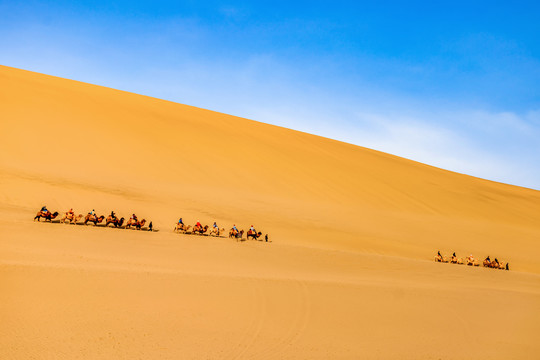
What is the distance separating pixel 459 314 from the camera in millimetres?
8680

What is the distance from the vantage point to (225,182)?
22312 mm

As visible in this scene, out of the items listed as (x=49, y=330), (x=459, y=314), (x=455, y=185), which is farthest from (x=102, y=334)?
(x=455, y=185)

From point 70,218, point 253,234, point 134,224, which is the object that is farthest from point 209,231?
point 70,218

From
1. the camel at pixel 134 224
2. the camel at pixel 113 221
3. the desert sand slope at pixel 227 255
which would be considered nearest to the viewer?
the desert sand slope at pixel 227 255

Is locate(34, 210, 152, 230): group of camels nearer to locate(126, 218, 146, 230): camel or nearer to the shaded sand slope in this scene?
locate(126, 218, 146, 230): camel

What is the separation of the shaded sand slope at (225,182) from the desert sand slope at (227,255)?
0.14m

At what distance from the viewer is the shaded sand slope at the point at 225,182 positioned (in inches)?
667

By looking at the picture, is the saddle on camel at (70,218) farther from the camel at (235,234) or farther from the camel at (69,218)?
the camel at (235,234)

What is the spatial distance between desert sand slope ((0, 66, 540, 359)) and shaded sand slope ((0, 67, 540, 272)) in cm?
14

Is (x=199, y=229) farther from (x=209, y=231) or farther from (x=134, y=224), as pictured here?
(x=134, y=224)

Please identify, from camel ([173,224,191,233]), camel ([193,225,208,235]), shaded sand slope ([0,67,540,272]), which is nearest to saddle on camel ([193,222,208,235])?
camel ([193,225,208,235])

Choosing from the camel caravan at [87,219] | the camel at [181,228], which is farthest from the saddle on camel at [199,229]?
the camel caravan at [87,219]

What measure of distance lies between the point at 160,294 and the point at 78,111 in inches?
923

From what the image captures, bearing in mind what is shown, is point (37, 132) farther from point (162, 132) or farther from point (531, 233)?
point (531, 233)
